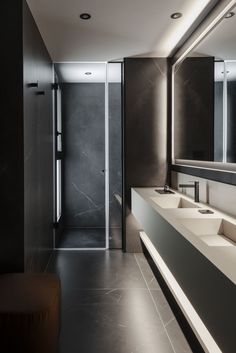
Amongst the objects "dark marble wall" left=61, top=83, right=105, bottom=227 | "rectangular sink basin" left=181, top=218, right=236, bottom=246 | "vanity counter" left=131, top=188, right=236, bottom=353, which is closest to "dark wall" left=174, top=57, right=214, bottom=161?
"vanity counter" left=131, top=188, right=236, bottom=353

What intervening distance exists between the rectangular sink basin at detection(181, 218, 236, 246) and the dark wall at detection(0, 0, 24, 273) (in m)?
1.26

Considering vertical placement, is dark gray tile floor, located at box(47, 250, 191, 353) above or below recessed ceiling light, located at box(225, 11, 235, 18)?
below

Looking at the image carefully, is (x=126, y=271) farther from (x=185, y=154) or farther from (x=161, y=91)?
(x=161, y=91)

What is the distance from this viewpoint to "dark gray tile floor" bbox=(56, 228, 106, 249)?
14.0 feet

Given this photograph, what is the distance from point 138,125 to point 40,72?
134 centimetres

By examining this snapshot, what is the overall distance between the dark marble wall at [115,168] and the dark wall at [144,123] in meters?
0.41

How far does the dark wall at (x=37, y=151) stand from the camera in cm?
242

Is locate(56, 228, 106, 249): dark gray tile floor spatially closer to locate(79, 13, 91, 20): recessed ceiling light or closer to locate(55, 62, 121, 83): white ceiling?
locate(55, 62, 121, 83): white ceiling

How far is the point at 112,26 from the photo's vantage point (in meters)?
2.88

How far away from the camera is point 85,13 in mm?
2619

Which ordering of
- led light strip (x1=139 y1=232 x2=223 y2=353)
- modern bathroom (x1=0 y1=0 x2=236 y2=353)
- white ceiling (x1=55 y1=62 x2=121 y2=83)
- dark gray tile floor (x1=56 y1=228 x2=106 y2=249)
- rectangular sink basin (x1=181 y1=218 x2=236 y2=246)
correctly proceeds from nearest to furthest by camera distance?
led light strip (x1=139 y1=232 x2=223 y2=353)
modern bathroom (x1=0 y1=0 x2=236 y2=353)
rectangular sink basin (x1=181 y1=218 x2=236 y2=246)
white ceiling (x1=55 y1=62 x2=121 y2=83)
dark gray tile floor (x1=56 y1=228 x2=106 y2=249)

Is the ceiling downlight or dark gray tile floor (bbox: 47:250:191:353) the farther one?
the ceiling downlight

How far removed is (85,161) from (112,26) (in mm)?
2680

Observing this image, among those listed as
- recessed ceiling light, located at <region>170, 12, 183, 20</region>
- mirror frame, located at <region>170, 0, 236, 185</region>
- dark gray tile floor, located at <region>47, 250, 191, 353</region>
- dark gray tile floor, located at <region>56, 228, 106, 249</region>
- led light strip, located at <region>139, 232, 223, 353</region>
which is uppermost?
recessed ceiling light, located at <region>170, 12, 183, 20</region>
